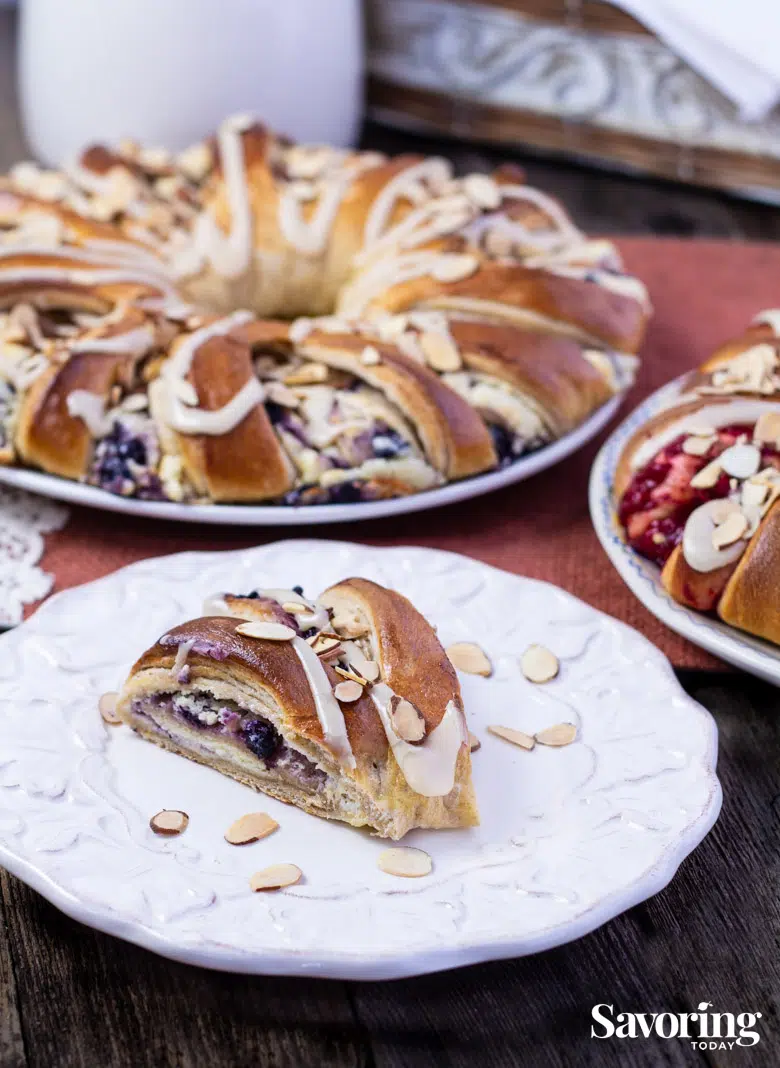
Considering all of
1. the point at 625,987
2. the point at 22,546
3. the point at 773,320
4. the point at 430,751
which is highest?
the point at 773,320

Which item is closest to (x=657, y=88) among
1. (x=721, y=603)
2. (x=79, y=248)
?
(x=79, y=248)

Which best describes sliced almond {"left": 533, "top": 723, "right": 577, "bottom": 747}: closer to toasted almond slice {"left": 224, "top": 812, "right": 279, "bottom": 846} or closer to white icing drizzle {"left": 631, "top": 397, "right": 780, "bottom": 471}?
toasted almond slice {"left": 224, "top": 812, "right": 279, "bottom": 846}

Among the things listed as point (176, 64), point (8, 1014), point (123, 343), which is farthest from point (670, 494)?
point (176, 64)

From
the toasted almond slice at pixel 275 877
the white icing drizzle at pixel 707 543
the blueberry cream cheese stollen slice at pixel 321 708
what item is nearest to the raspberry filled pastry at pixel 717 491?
the white icing drizzle at pixel 707 543

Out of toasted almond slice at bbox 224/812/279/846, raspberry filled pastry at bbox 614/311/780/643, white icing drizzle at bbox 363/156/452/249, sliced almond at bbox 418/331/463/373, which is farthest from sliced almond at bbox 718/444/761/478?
white icing drizzle at bbox 363/156/452/249

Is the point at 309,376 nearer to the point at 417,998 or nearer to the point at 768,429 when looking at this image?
the point at 768,429

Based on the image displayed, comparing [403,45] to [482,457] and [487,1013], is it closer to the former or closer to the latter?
[482,457]
